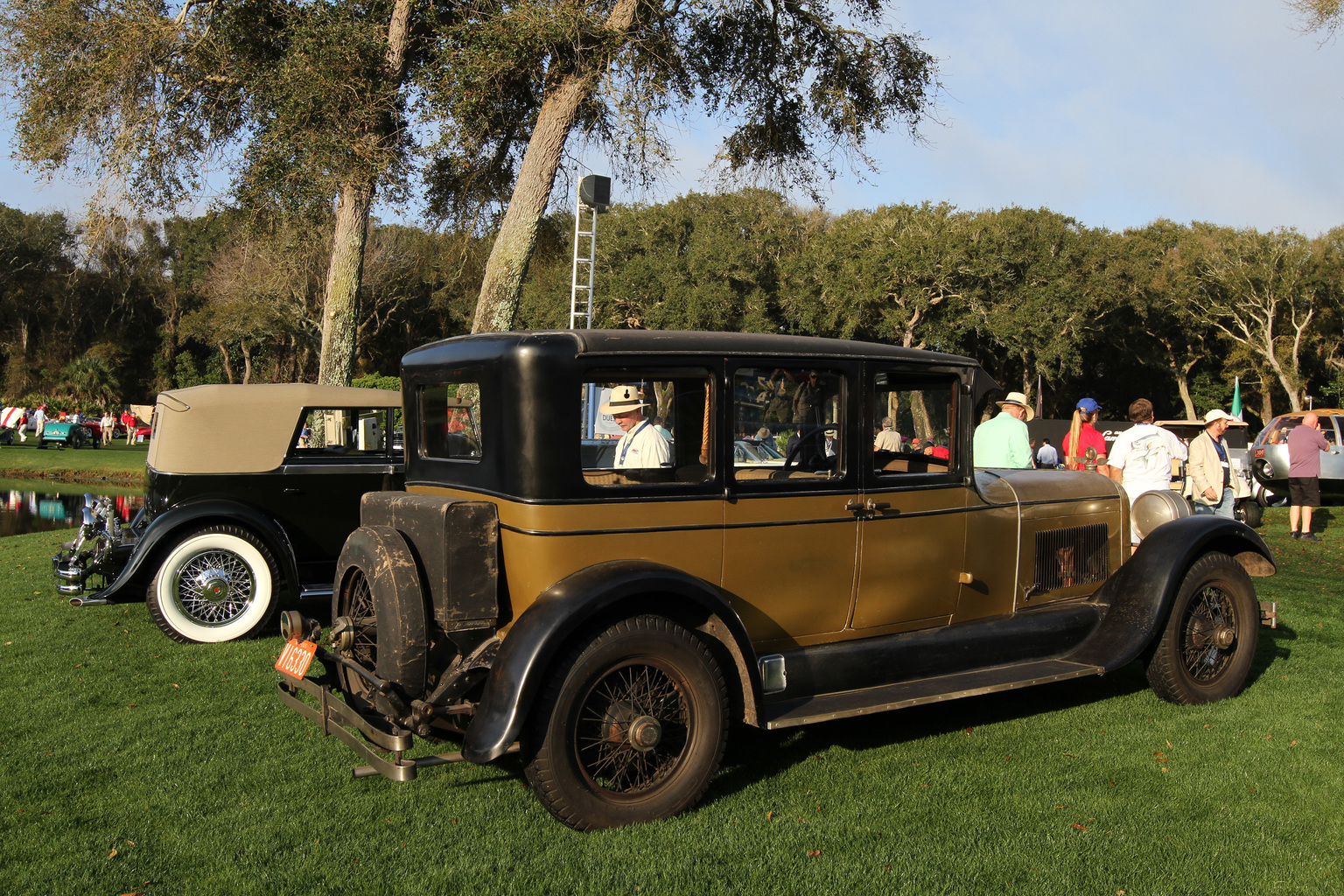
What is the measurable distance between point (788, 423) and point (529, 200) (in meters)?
7.03

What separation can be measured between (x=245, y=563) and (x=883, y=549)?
4.88 meters

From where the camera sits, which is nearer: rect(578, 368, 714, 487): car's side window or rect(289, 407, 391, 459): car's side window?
rect(578, 368, 714, 487): car's side window

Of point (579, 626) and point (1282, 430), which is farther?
point (1282, 430)

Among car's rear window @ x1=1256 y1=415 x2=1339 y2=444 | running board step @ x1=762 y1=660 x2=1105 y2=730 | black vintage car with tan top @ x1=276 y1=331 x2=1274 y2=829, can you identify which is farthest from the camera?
car's rear window @ x1=1256 y1=415 x2=1339 y2=444

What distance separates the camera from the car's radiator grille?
16.8ft

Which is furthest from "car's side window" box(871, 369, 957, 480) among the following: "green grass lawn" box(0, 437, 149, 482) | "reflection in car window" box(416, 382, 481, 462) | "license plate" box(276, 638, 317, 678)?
"green grass lawn" box(0, 437, 149, 482)

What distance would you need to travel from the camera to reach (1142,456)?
277 inches

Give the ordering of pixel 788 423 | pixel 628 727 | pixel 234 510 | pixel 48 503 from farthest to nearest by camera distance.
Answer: pixel 48 503 → pixel 234 510 → pixel 788 423 → pixel 628 727

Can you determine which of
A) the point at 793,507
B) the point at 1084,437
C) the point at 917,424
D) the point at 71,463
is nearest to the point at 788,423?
the point at 793,507

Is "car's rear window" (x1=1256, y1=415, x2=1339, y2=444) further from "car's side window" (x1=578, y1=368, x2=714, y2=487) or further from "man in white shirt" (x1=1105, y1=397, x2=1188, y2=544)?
"car's side window" (x1=578, y1=368, x2=714, y2=487)

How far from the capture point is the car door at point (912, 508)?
4.38 m

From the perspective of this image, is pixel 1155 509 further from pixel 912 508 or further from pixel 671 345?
pixel 671 345

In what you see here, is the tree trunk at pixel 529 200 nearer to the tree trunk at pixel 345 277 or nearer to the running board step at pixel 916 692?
the tree trunk at pixel 345 277

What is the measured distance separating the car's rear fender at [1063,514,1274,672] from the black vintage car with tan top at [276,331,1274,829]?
17 mm
